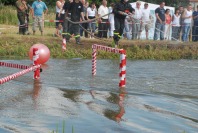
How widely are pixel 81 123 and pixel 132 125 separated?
96cm

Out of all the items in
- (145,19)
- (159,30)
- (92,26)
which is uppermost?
(145,19)

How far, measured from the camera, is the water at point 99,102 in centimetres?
1036

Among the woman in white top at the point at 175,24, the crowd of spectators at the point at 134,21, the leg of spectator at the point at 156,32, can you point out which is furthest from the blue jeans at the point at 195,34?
the leg of spectator at the point at 156,32

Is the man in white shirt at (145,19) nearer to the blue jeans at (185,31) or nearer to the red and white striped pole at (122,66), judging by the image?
the blue jeans at (185,31)

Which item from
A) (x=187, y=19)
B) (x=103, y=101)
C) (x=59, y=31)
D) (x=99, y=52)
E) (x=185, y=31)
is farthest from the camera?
(x=185, y=31)

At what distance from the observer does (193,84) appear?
54.4 feet

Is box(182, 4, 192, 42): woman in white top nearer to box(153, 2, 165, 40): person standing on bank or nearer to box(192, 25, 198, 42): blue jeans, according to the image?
box(192, 25, 198, 42): blue jeans

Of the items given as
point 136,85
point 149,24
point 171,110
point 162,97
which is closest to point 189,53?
point 149,24

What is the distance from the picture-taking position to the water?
1036 centimetres

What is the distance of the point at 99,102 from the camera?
1262 centimetres

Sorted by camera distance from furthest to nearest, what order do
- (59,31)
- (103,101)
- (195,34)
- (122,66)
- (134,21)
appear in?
Result: (195,34) < (59,31) < (134,21) < (122,66) < (103,101)

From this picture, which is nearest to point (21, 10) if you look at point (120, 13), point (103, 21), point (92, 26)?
point (92, 26)

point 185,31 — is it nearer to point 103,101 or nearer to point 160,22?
point 160,22

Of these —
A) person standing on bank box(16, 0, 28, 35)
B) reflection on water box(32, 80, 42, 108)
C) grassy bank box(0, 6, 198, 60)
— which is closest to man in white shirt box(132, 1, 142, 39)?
grassy bank box(0, 6, 198, 60)
